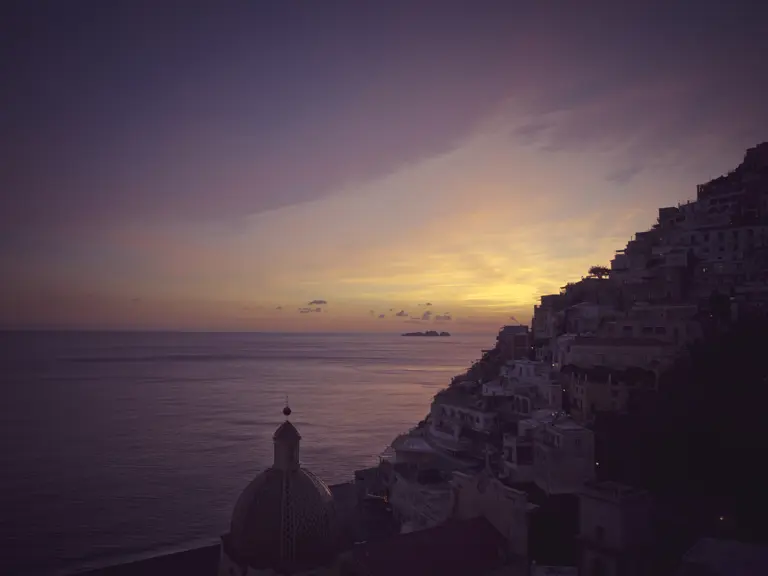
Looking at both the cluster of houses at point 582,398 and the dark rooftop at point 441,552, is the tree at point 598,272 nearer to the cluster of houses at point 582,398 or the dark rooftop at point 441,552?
the cluster of houses at point 582,398

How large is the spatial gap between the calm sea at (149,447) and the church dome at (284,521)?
22.3 m

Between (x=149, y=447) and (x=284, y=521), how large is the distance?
165 ft

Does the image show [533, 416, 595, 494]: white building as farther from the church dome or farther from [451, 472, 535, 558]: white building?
the church dome

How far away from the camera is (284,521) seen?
41.7 feet

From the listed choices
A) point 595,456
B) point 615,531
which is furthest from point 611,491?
point 595,456

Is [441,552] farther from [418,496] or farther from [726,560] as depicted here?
[418,496]

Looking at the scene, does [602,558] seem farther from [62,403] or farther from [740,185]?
[62,403]

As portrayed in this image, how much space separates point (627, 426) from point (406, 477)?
10.9m

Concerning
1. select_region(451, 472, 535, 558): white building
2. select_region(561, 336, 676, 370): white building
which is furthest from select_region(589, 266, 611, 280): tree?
select_region(451, 472, 535, 558): white building

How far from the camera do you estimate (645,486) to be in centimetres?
2367

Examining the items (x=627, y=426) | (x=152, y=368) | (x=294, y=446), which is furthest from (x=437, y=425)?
(x=152, y=368)

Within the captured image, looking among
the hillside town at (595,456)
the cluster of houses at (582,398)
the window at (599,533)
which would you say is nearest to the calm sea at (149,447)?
the hillside town at (595,456)

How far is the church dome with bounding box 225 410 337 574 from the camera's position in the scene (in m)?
12.6

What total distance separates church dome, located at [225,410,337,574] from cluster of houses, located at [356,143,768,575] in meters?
5.55
